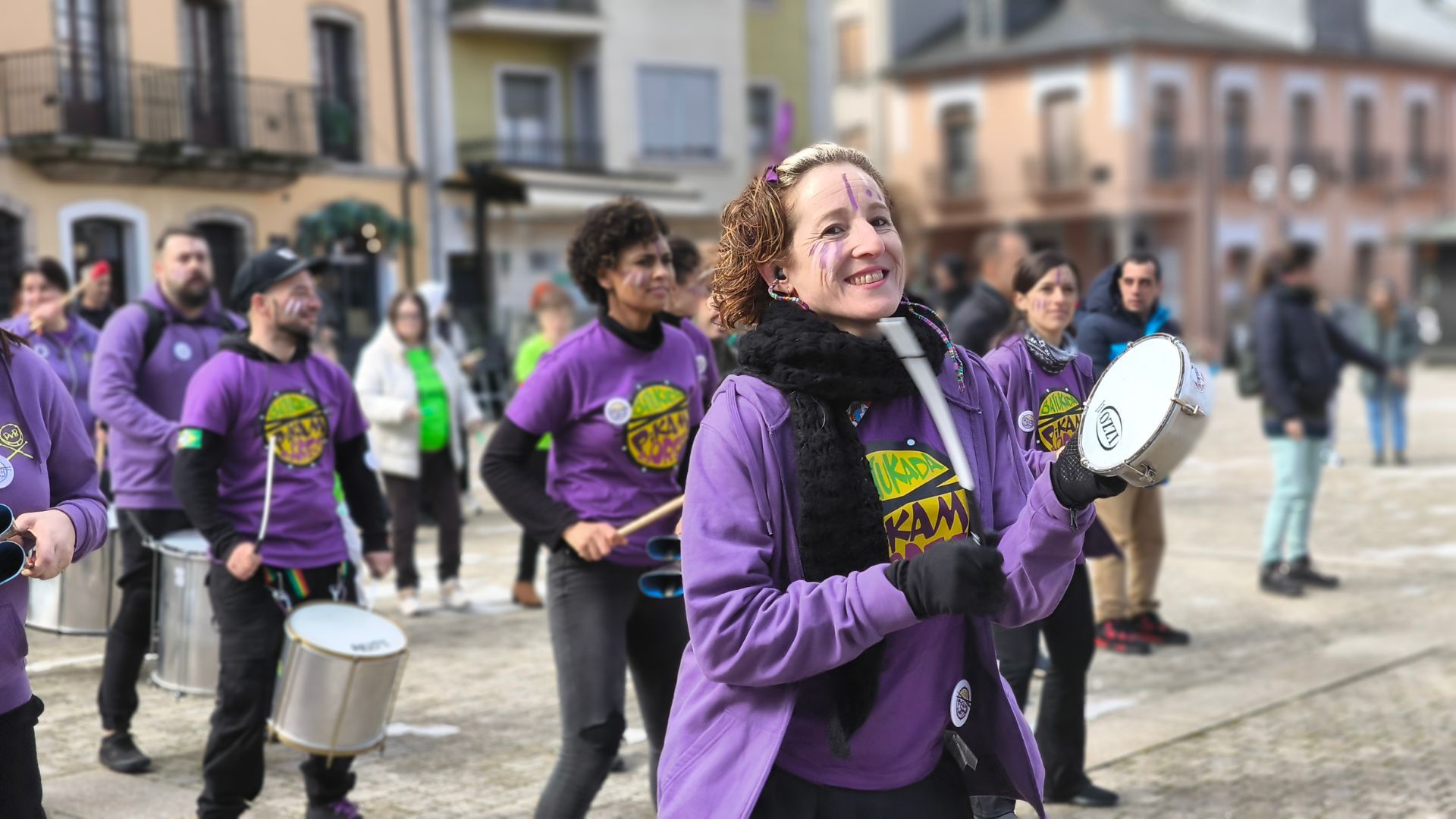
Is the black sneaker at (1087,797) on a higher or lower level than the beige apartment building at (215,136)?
lower

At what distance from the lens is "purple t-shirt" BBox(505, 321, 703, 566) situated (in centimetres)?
452

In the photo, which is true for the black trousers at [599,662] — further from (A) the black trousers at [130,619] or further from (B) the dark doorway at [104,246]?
(B) the dark doorway at [104,246]

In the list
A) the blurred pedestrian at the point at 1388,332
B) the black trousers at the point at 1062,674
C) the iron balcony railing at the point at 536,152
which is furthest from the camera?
the iron balcony railing at the point at 536,152

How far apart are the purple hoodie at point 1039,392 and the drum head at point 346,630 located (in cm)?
202

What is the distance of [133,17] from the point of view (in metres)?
22.0

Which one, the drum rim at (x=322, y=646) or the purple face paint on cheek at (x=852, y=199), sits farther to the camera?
the drum rim at (x=322, y=646)

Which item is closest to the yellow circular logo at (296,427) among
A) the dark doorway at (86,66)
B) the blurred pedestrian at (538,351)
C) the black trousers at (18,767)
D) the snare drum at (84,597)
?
the snare drum at (84,597)

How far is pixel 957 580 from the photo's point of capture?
2.15 metres

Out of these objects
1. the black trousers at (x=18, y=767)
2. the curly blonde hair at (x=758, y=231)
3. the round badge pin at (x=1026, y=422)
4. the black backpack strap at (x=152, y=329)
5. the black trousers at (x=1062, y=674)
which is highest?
the curly blonde hair at (x=758, y=231)

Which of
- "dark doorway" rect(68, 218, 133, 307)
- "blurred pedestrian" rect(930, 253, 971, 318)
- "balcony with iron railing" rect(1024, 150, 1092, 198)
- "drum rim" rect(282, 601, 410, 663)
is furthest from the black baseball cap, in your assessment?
"balcony with iron railing" rect(1024, 150, 1092, 198)

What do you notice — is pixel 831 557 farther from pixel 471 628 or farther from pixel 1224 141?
pixel 1224 141

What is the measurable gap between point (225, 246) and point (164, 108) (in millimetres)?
2438

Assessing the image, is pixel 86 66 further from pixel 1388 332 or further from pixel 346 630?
pixel 346 630

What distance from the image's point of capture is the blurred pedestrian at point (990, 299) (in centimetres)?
725
